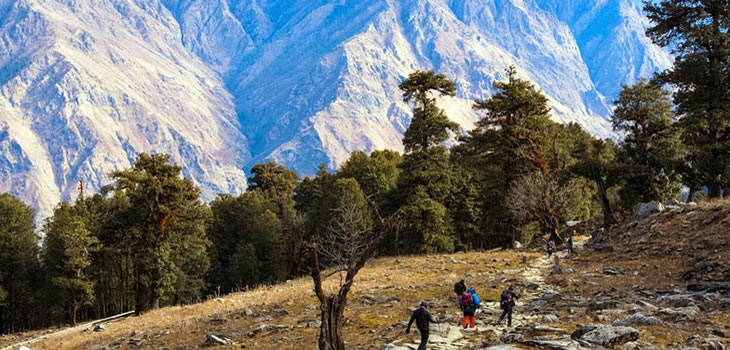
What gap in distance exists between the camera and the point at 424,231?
5200 cm

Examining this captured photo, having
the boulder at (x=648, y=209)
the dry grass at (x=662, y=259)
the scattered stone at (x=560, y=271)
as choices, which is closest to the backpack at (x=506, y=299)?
the dry grass at (x=662, y=259)

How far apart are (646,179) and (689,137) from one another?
7154 mm

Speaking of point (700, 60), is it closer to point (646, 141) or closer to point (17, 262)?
point (646, 141)

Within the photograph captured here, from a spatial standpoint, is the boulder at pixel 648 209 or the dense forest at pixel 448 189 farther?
the boulder at pixel 648 209

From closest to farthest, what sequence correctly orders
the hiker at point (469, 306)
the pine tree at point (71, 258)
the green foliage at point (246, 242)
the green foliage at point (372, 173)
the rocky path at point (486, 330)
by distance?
the rocky path at point (486, 330)
the hiker at point (469, 306)
the pine tree at point (71, 258)
the green foliage at point (372, 173)
the green foliage at point (246, 242)

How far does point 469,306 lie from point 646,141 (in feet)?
104

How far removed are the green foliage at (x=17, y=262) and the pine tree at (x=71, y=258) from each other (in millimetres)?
2993

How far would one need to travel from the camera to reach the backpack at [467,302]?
19031 mm

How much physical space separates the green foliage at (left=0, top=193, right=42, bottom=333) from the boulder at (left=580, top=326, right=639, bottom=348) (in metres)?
60.6

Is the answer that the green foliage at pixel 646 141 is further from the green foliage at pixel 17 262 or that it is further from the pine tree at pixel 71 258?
the green foliage at pixel 17 262

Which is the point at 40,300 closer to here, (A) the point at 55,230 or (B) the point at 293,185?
(A) the point at 55,230

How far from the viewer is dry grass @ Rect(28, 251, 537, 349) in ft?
69.3

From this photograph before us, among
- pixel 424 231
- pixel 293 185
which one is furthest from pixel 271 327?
pixel 293 185

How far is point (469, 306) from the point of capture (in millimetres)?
19188
